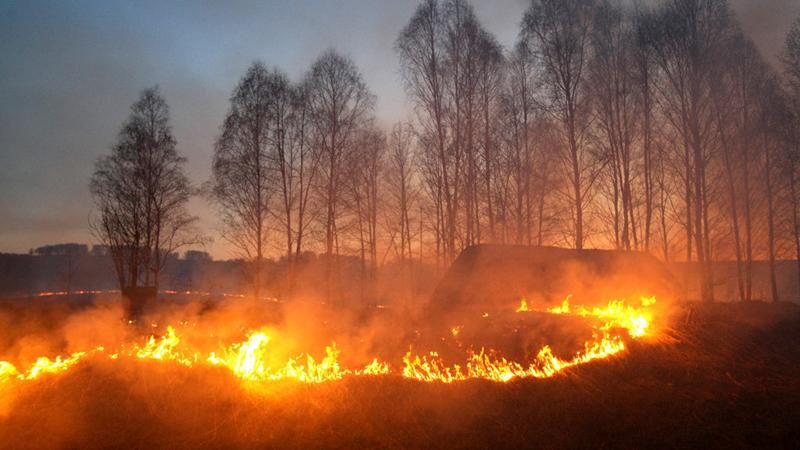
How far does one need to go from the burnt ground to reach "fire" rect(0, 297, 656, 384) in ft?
0.93

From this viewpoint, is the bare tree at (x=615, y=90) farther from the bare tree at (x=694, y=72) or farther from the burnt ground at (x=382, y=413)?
the burnt ground at (x=382, y=413)

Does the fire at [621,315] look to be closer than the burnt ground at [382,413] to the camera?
No

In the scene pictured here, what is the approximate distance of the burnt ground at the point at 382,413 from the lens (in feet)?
20.2

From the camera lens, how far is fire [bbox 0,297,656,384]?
7254 mm

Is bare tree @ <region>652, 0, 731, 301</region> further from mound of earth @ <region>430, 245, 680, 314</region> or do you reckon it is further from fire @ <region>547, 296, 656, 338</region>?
fire @ <region>547, 296, 656, 338</region>

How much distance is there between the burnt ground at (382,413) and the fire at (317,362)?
0.93 ft

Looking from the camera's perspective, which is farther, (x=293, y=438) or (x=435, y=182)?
(x=435, y=182)

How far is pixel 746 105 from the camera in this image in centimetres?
2261

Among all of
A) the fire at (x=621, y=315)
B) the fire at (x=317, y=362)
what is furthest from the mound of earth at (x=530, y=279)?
the fire at (x=317, y=362)

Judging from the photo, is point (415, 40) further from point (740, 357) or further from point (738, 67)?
point (740, 357)

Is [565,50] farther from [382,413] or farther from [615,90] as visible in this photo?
[382,413]

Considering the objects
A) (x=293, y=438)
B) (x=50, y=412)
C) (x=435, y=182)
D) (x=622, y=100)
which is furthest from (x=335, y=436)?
(x=435, y=182)

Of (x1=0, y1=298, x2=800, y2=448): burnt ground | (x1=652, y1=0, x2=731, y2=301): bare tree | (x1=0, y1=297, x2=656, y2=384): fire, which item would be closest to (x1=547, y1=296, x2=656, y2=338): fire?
(x1=0, y1=297, x2=656, y2=384): fire

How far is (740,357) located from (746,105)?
56.5 ft
